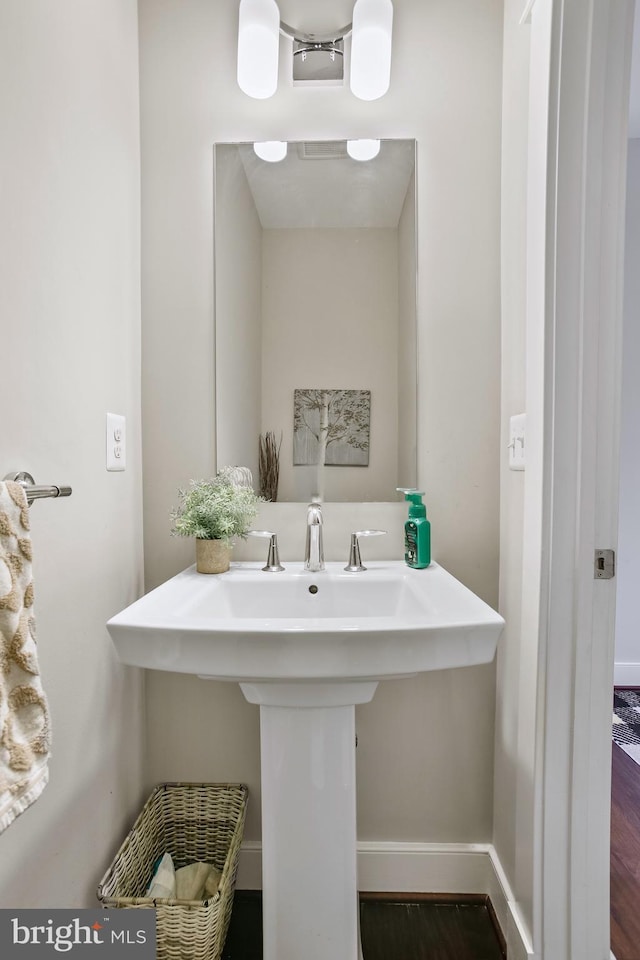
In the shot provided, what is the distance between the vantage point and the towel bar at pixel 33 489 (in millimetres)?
794

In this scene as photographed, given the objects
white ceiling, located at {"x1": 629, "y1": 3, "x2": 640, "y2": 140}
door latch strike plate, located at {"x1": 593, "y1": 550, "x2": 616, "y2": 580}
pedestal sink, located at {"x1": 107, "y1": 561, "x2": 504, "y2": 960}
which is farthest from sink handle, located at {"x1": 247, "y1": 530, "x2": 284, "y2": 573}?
white ceiling, located at {"x1": 629, "y1": 3, "x2": 640, "y2": 140}

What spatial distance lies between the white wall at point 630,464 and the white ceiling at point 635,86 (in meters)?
0.09

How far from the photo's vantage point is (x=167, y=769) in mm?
1409

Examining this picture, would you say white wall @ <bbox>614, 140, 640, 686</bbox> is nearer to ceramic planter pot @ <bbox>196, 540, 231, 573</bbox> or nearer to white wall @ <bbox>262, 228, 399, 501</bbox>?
white wall @ <bbox>262, 228, 399, 501</bbox>

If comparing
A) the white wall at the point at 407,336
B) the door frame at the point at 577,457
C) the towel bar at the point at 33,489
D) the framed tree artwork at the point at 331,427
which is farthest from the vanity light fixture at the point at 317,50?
the towel bar at the point at 33,489

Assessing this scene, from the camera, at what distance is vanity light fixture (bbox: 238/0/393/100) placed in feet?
4.18

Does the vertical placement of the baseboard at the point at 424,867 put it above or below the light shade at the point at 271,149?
below

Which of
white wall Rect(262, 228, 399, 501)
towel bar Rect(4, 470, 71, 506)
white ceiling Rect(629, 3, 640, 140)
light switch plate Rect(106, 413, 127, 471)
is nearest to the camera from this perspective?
towel bar Rect(4, 470, 71, 506)

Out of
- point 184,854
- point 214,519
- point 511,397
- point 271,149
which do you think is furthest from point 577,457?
point 184,854

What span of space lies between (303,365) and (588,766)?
1.06 meters

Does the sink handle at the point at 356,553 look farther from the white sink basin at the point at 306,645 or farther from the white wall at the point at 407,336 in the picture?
the white sink basin at the point at 306,645

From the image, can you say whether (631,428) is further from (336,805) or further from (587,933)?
(336,805)

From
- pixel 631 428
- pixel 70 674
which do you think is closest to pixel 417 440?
pixel 70 674

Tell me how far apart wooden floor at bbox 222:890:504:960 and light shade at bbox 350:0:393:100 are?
1.97 meters
